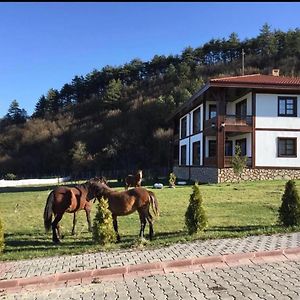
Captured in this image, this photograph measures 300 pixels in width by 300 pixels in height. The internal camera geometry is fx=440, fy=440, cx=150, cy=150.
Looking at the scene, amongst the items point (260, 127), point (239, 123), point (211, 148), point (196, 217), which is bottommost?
point (196, 217)

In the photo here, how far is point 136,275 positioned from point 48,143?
9038 centimetres

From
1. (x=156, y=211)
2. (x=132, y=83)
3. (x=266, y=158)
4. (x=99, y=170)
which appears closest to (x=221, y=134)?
(x=266, y=158)

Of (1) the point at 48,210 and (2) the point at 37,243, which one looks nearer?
(2) the point at 37,243

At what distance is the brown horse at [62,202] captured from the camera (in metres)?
10.5

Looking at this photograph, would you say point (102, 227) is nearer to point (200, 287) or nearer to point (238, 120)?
point (200, 287)

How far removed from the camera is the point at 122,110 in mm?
94625

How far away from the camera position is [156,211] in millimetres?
10156

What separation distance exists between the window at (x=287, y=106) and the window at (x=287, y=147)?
162cm

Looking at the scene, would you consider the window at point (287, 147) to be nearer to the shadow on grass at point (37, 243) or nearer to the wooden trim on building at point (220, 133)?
the wooden trim on building at point (220, 133)

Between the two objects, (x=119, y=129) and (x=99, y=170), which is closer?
(x=99, y=170)

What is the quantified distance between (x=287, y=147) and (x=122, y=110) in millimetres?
68272

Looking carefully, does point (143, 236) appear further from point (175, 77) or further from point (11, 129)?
point (11, 129)

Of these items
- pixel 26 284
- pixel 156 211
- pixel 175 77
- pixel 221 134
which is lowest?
pixel 26 284

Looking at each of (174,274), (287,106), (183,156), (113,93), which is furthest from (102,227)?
(113,93)
